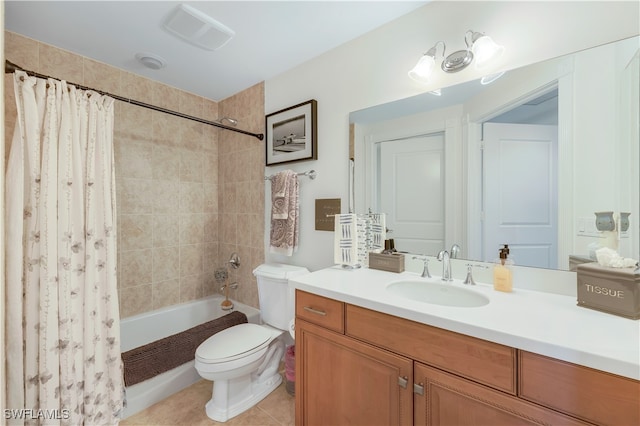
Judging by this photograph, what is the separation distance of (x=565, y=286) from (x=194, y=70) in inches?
104

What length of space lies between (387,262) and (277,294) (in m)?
0.82

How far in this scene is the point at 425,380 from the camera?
894 millimetres

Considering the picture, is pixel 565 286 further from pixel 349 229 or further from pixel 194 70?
pixel 194 70

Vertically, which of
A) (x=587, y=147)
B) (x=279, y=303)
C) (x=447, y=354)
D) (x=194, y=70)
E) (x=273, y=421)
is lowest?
(x=273, y=421)

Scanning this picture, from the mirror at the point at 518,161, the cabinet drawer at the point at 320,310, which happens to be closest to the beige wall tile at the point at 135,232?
the cabinet drawer at the point at 320,310

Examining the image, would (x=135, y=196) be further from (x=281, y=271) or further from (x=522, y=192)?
(x=522, y=192)

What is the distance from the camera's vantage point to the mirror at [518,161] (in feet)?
3.18

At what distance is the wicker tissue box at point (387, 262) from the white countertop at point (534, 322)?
0.87ft

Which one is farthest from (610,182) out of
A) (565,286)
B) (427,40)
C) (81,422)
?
(81,422)

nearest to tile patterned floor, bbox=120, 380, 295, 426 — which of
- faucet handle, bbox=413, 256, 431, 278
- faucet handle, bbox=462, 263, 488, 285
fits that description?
faucet handle, bbox=413, 256, 431, 278

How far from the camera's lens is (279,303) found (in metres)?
1.83

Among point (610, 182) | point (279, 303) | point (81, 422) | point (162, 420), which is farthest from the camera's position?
point (279, 303)

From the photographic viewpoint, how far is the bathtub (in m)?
1.60

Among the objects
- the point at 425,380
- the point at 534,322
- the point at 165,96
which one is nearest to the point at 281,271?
the point at 425,380
